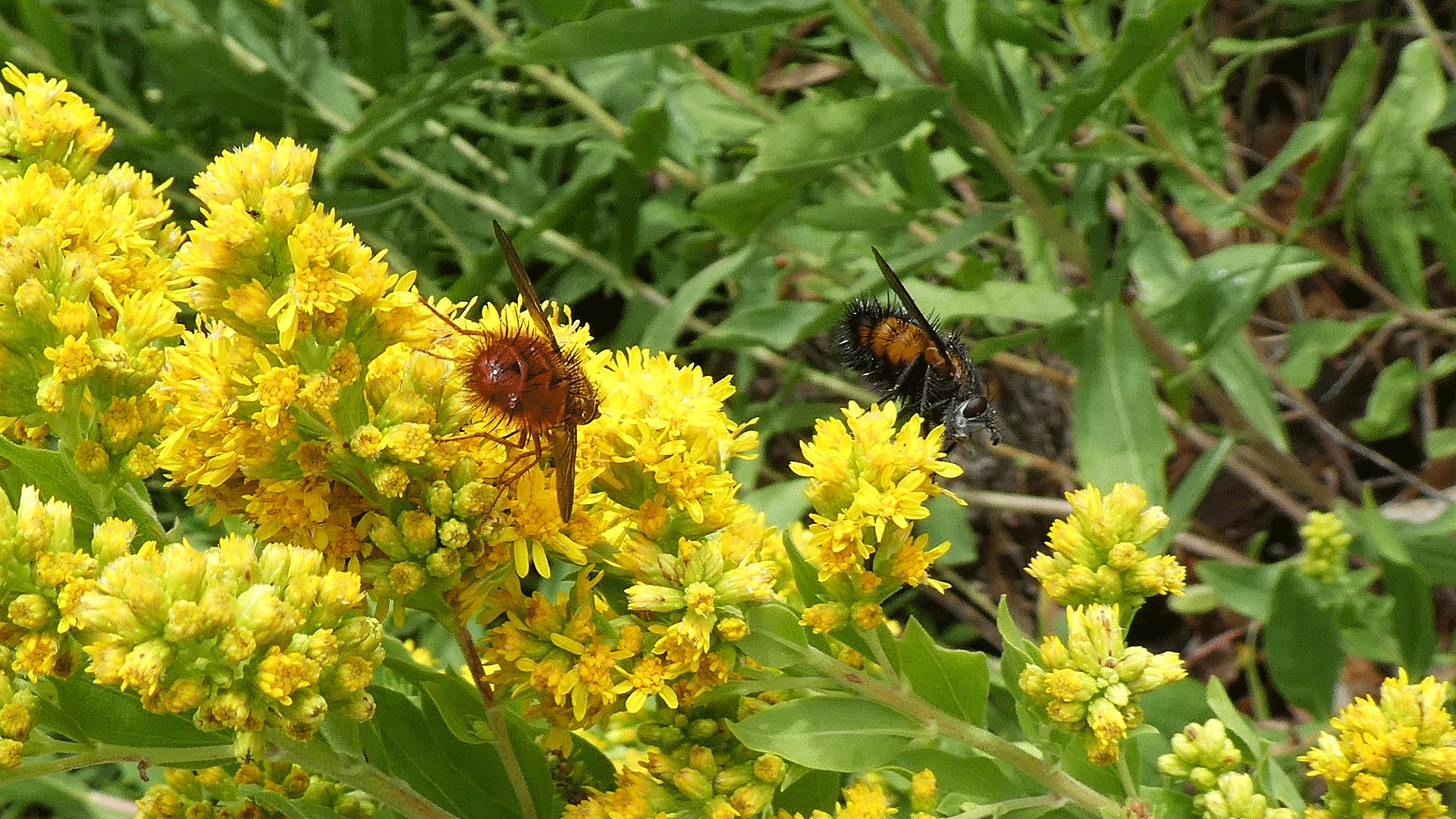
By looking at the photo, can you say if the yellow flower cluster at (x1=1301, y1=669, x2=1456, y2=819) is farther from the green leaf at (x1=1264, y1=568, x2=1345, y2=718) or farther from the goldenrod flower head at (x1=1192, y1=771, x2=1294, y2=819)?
the green leaf at (x1=1264, y1=568, x2=1345, y2=718)

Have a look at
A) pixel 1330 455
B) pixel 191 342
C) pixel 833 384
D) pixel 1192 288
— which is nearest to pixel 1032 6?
pixel 1192 288

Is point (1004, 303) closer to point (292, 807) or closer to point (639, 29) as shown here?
point (639, 29)

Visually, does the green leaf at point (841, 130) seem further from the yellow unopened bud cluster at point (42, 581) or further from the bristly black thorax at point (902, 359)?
the yellow unopened bud cluster at point (42, 581)

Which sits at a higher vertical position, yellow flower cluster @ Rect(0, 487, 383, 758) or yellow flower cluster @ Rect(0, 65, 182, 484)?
yellow flower cluster @ Rect(0, 65, 182, 484)

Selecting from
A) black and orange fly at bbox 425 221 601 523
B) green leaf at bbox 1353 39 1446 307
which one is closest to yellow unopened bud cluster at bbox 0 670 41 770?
black and orange fly at bbox 425 221 601 523

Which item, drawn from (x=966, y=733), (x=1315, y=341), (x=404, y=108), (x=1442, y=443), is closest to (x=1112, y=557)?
(x=966, y=733)

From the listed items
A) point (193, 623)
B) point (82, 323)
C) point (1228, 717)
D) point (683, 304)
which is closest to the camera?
point (193, 623)

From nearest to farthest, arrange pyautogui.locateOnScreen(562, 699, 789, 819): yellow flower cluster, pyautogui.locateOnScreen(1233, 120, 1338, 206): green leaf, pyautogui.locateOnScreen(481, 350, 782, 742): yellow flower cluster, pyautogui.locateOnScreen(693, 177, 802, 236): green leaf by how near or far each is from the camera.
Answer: pyautogui.locateOnScreen(481, 350, 782, 742): yellow flower cluster < pyautogui.locateOnScreen(562, 699, 789, 819): yellow flower cluster < pyautogui.locateOnScreen(693, 177, 802, 236): green leaf < pyautogui.locateOnScreen(1233, 120, 1338, 206): green leaf
